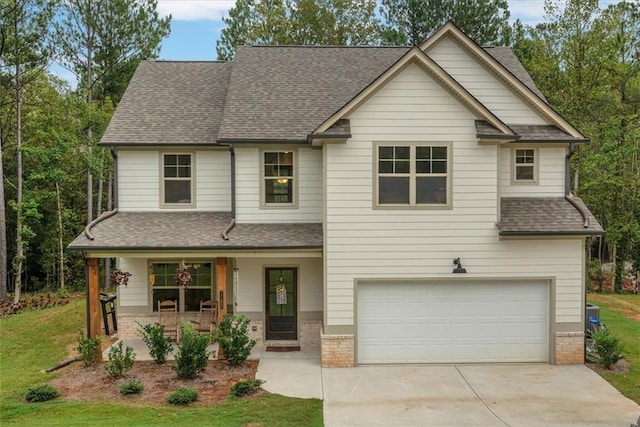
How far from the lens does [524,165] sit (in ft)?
45.6

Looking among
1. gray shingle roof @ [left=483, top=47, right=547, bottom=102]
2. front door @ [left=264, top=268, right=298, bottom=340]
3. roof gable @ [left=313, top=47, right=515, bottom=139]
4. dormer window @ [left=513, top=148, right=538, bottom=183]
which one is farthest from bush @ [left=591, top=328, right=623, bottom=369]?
gray shingle roof @ [left=483, top=47, right=547, bottom=102]

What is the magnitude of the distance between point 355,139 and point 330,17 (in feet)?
67.4

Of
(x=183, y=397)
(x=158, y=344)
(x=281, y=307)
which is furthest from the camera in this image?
(x=281, y=307)

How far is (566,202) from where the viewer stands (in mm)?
13547

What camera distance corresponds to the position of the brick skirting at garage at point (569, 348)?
41.4ft

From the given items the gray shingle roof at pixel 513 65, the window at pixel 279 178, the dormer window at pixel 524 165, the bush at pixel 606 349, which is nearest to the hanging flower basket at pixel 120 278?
the window at pixel 279 178

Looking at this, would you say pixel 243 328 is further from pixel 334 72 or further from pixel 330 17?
pixel 330 17

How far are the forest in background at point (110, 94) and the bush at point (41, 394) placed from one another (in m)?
12.9

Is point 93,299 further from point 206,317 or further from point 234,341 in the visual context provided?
point 234,341

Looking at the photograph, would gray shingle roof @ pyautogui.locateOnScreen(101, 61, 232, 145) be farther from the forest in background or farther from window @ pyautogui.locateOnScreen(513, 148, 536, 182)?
window @ pyautogui.locateOnScreen(513, 148, 536, 182)

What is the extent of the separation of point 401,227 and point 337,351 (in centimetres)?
316

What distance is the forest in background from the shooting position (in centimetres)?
2264

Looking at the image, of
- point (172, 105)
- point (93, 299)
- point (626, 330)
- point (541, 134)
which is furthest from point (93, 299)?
point (626, 330)

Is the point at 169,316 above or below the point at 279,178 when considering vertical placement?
below
